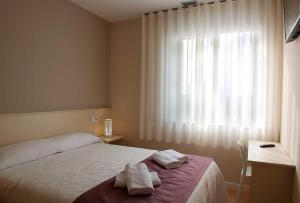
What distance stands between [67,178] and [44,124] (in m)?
1.23

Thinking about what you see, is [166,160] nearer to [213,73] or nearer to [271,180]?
[271,180]

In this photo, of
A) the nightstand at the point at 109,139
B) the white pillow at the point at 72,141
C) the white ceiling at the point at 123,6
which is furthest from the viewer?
the nightstand at the point at 109,139

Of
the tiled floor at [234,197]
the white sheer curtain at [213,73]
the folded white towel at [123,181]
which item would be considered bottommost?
the tiled floor at [234,197]

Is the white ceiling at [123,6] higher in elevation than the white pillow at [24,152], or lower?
higher

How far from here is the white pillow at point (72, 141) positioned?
254cm

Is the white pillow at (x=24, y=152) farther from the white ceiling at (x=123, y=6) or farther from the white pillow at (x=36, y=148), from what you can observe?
the white ceiling at (x=123, y=6)

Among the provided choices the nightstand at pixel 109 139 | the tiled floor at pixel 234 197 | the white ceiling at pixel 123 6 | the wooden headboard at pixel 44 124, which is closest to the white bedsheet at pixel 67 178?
the wooden headboard at pixel 44 124

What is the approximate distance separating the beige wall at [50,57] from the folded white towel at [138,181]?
169 cm

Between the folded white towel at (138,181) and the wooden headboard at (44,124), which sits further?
the wooden headboard at (44,124)

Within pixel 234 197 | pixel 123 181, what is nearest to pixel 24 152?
pixel 123 181

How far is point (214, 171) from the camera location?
6.93 ft

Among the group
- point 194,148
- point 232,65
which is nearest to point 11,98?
point 194,148

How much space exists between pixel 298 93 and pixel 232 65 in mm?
1256

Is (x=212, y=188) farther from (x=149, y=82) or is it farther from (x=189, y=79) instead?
(x=149, y=82)
